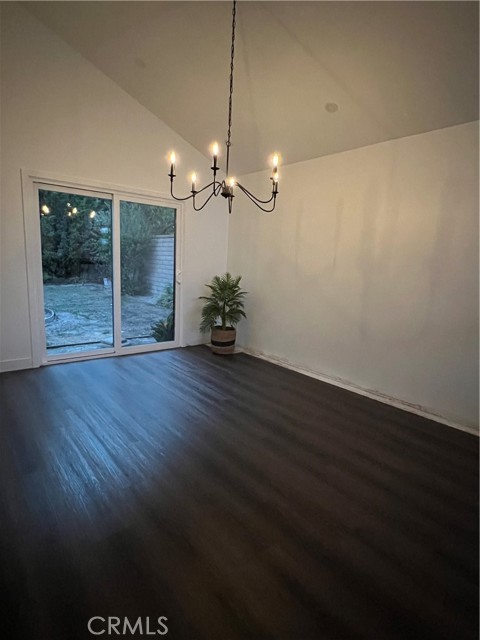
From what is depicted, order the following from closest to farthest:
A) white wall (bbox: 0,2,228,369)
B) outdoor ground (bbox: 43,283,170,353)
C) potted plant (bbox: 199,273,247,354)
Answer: white wall (bbox: 0,2,228,369) → outdoor ground (bbox: 43,283,170,353) → potted plant (bbox: 199,273,247,354)

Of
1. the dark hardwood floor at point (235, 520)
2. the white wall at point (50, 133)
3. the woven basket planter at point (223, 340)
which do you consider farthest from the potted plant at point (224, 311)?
the dark hardwood floor at point (235, 520)

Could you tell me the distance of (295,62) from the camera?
9.21ft

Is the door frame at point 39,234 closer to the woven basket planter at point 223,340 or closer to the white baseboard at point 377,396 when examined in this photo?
the woven basket planter at point 223,340

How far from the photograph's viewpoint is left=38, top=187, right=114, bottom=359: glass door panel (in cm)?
391

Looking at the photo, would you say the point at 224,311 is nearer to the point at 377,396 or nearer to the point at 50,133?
the point at 377,396

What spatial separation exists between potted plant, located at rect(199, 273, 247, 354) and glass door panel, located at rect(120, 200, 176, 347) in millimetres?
637

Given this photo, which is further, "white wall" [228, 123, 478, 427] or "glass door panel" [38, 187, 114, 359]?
"glass door panel" [38, 187, 114, 359]

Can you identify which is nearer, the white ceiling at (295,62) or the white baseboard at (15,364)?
the white ceiling at (295,62)

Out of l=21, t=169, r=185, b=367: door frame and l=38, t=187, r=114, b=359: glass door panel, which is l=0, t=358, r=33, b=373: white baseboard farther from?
l=38, t=187, r=114, b=359: glass door panel

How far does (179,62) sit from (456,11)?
2.38 m

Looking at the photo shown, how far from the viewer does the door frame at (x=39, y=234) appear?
3.68 m
